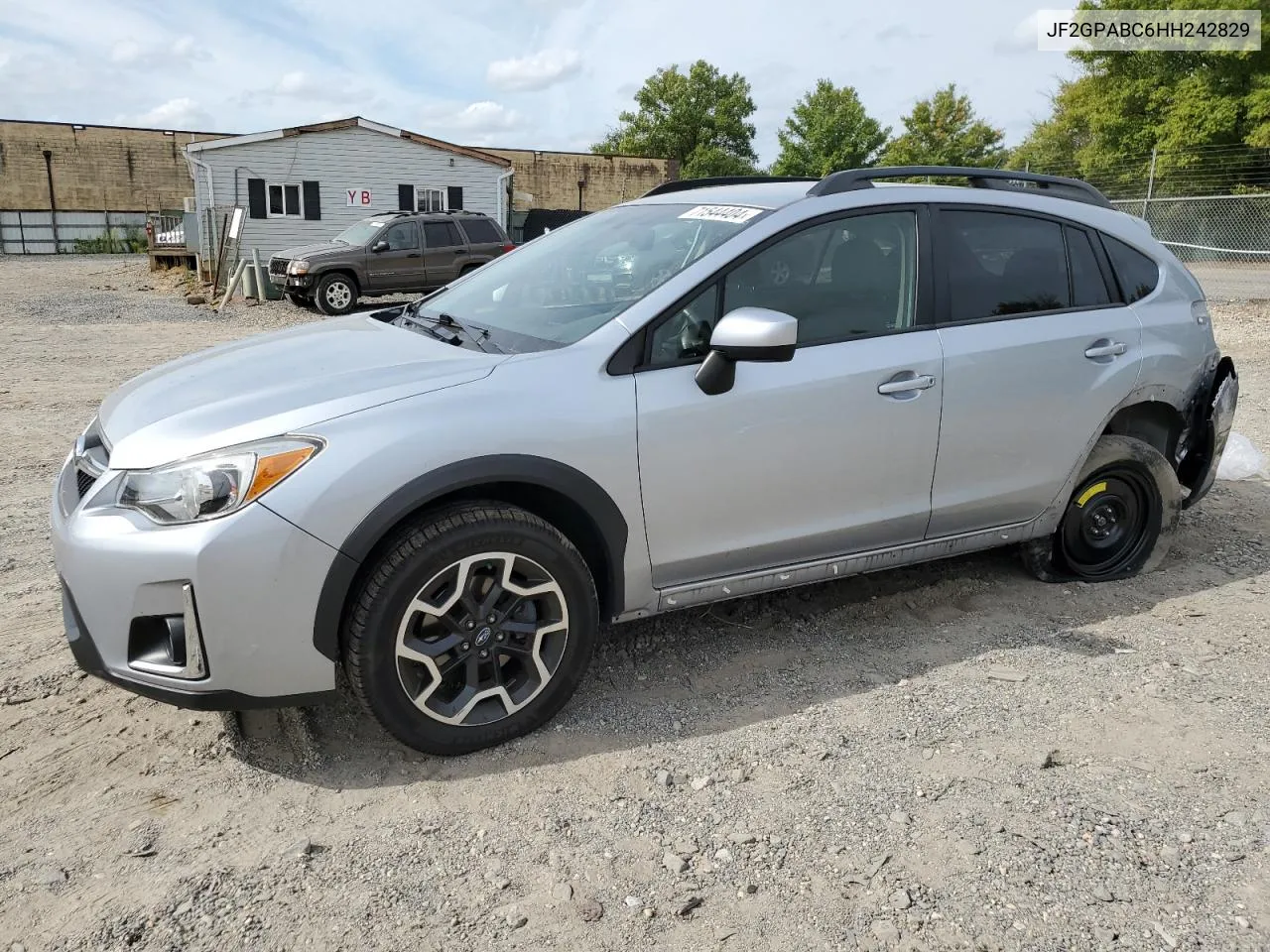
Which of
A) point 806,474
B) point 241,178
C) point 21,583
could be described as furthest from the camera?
point 241,178

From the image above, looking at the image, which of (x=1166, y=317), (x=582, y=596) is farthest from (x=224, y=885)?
(x=1166, y=317)

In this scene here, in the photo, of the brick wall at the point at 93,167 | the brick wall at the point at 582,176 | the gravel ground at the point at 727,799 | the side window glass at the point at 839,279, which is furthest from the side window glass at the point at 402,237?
the brick wall at the point at 93,167

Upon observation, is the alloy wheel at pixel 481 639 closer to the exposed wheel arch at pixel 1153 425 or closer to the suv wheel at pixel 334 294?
the exposed wheel arch at pixel 1153 425

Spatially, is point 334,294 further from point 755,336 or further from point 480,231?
point 755,336

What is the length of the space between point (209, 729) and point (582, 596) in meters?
1.28

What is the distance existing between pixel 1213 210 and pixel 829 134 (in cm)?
3660

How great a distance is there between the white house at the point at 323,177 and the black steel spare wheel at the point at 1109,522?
22625 mm

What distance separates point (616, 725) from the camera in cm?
322

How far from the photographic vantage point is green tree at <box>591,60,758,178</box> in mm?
67500

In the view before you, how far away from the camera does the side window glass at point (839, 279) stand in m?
3.39

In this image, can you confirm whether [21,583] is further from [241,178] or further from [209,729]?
[241,178]

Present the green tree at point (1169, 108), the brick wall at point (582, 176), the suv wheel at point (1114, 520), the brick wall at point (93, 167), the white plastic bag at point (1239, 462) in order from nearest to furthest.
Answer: the suv wheel at point (1114, 520) < the white plastic bag at point (1239, 462) < the green tree at point (1169, 108) < the brick wall at point (93, 167) < the brick wall at point (582, 176)

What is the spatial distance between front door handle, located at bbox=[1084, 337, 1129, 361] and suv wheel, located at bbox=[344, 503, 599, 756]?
94.1 inches

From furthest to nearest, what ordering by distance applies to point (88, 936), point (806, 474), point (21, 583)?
point (21, 583) < point (806, 474) < point (88, 936)
